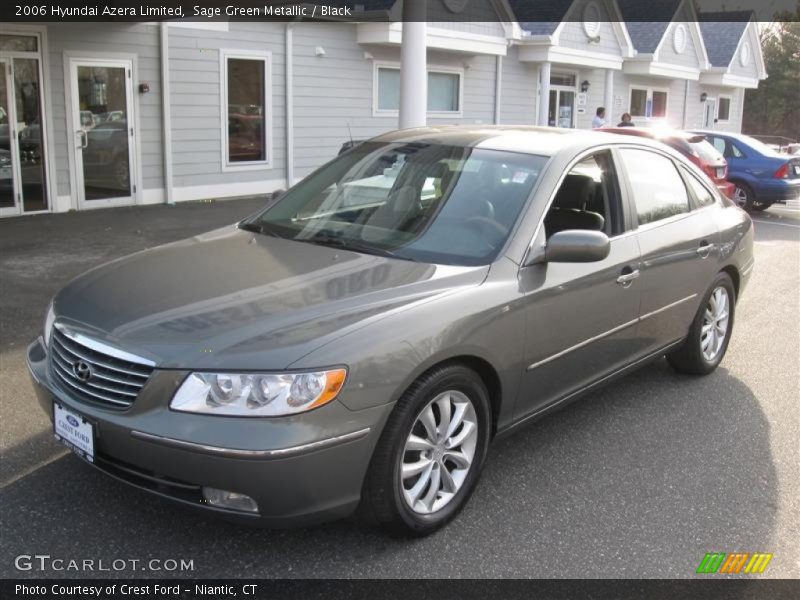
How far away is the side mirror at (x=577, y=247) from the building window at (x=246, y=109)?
37.0 ft

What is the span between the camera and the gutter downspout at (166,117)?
12.8m

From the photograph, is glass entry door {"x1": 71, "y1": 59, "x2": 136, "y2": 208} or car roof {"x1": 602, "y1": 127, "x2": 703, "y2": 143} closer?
glass entry door {"x1": 71, "y1": 59, "x2": 136, "y2": 208}

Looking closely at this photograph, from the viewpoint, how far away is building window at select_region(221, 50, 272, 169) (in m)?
14.0

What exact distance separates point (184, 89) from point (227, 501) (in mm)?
11588

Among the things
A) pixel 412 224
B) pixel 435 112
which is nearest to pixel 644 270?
pixel 412 224

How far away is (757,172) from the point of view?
14.8 meters

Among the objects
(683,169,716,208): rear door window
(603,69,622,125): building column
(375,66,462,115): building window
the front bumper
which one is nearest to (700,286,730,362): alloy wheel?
(683,169,716,208): rear door window

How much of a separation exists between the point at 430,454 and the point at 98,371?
135 centimetres

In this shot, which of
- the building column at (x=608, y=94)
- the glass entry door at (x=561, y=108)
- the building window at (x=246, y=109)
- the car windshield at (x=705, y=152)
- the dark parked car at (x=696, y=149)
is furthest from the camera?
the building column at (x=608, y=94)

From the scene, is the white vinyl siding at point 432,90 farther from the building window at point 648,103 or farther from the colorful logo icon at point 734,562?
the colorful logo icon at point 734,562

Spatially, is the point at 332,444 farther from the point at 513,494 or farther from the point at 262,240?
the point at 262,240

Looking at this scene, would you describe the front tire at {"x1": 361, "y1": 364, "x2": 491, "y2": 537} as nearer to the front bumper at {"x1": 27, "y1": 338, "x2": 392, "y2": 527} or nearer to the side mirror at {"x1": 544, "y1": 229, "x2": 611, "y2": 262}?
the front bumper at {"x1": 27, "y1": 338, "x2": 392, "y2": 527}

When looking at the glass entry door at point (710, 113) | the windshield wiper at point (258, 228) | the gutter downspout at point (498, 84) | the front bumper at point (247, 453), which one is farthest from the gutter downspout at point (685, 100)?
the front bumper at point (247, 453)

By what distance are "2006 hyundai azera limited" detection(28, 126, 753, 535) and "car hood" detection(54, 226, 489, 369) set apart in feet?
0.04
